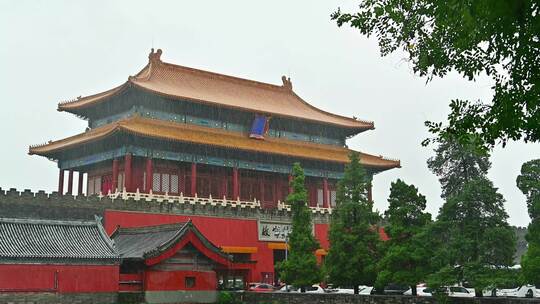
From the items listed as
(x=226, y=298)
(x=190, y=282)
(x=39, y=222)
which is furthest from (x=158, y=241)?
(x=39, y=222)

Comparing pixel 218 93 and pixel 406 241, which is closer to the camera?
pixel 406 241

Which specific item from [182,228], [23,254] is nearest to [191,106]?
[182,228]

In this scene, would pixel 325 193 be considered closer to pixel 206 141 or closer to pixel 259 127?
pixel 259 127

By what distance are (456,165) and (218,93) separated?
25.2m

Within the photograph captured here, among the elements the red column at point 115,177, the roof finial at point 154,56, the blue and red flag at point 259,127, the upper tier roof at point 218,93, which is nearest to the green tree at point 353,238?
the red column at point 115,177

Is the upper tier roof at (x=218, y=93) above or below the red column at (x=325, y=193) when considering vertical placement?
above

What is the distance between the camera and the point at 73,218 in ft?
104

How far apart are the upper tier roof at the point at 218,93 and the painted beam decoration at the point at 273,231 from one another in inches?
355

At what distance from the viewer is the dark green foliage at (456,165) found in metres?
21.8

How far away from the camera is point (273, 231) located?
3831 cm

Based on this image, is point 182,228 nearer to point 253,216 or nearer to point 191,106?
point 253,216

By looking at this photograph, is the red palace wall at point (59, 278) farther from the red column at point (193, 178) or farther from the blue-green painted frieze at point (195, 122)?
the blue-green painted frieze at point (195, 122)

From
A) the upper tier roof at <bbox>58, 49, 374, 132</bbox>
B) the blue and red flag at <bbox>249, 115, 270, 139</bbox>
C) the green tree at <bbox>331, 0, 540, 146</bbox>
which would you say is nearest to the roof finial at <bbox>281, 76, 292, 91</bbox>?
the upper tier roof at <bbox>58, 49, 374, 132</bbox>

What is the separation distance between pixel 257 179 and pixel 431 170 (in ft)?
62.6
